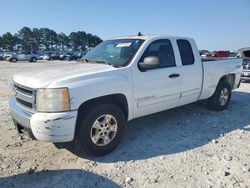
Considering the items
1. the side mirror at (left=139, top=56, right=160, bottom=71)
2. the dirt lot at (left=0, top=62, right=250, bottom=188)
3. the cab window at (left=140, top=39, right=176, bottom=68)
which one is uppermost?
the cab window at (left=140, top=39, right=176, bottom=68)

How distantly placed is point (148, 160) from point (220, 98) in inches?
138

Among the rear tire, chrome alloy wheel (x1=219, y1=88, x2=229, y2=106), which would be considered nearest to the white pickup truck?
the rear tire

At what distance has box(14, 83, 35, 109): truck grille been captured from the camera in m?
3.97

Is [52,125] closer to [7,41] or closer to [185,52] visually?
[185,52]

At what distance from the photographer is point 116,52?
5098 millimetres

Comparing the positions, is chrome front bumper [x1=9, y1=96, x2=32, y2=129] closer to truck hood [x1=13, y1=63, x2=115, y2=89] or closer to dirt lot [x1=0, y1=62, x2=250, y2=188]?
truck hood [x1=13, y1=63, x2=115, y2=89]

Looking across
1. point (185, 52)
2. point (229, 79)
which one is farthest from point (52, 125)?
point (229, 79)

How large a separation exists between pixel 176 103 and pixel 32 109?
9.24ft

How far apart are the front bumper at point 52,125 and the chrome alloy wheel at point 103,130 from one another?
1.31ft

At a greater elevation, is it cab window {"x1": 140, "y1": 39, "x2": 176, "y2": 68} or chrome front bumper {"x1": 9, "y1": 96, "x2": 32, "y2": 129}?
cab window {"x1": 140, "y1": 39, "x2": 176, "y2": 68}

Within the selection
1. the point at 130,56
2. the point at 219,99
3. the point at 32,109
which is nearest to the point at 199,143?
the point at 130,56

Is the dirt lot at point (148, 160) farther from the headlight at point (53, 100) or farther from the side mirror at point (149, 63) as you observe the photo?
the side mirror at point (149, 63)

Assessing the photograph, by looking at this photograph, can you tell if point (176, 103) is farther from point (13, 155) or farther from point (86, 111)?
point (13, 155)

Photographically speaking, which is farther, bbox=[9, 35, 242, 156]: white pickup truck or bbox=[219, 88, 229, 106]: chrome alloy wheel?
bbox=[219, 88, 229, 106]: chrome alloy wheel
